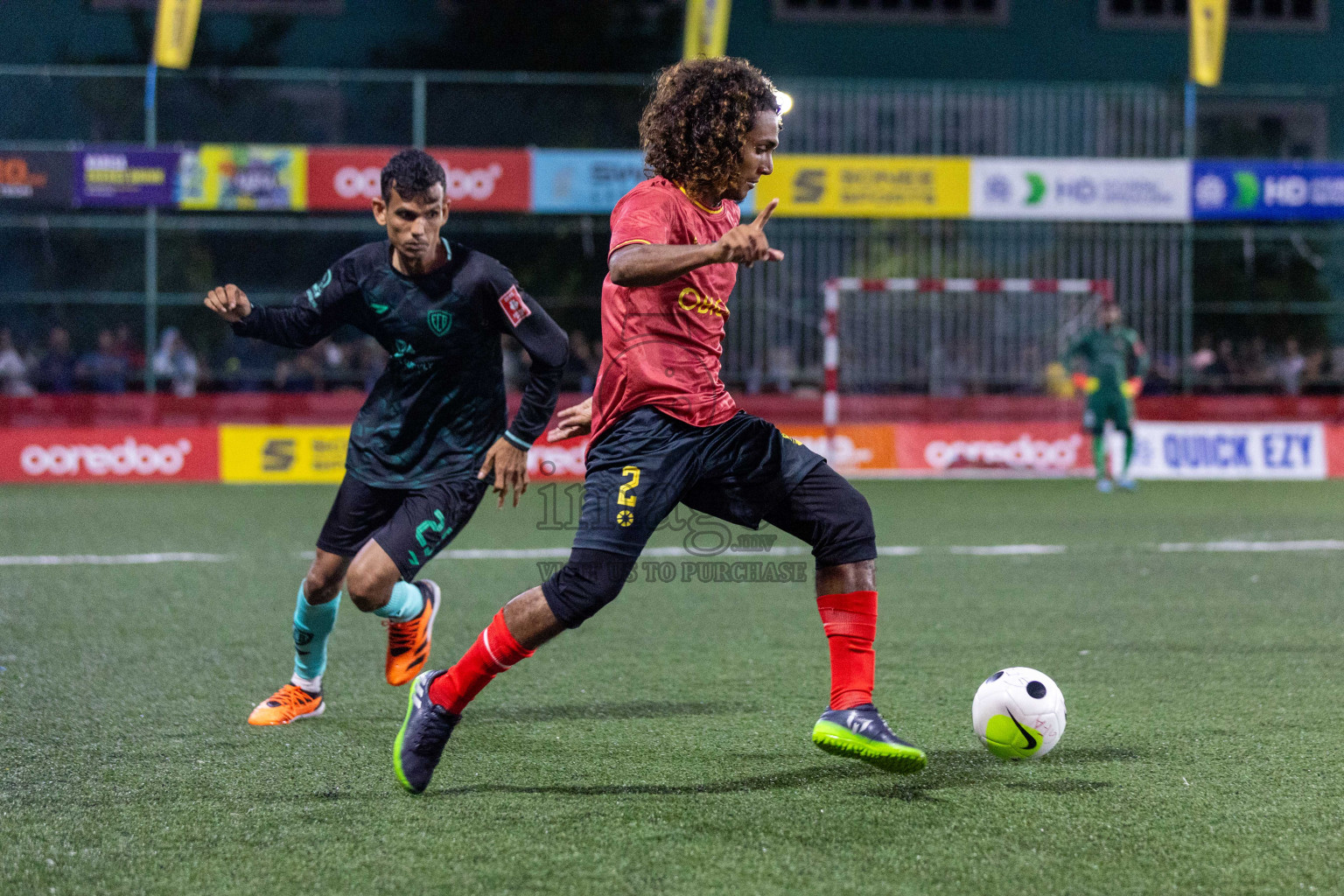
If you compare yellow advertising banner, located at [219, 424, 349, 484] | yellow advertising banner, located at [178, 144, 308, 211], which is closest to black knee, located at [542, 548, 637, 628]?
yellow advertising banner, located at [219, 424, 349, 484]

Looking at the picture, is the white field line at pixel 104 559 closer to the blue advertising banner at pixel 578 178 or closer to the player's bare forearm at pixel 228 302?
the player's bare forearm at pixel 228 302

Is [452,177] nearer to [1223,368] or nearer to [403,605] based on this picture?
[1223,368]

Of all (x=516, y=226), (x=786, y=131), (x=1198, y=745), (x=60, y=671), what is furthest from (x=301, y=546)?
(x=786, y=131)

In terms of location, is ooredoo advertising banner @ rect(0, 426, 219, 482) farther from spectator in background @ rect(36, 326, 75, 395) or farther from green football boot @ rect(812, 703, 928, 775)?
green football boot @ rect(812, 703, 928, 775)

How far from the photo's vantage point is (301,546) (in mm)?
10367

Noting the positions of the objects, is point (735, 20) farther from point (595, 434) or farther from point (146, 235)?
point (595, 434)

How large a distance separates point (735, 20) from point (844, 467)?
10847mm

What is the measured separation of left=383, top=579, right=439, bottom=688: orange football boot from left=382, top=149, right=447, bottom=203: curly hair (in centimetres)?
150

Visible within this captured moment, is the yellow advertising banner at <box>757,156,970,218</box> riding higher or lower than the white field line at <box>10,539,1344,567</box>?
higher

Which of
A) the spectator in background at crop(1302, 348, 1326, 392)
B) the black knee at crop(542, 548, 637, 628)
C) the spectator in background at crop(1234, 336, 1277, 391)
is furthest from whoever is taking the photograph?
the spectator in background at crop(1234, 336, 1277, 391)

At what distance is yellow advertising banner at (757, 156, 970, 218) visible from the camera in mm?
18234

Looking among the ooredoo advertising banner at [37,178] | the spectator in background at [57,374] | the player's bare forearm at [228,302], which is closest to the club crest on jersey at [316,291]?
the player's bare forearm at [228,302]

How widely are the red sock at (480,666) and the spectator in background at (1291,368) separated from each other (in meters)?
17.1

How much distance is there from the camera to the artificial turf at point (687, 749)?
3.27 meters
